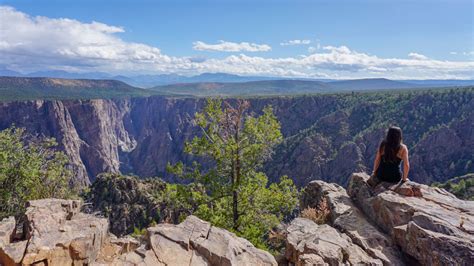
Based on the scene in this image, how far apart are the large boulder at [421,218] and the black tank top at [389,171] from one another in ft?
0.94

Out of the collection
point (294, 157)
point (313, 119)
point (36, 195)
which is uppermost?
point (36, 195)

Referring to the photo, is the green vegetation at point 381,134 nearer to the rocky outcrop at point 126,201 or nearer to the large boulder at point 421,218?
the rocky outcrop at point 126,201

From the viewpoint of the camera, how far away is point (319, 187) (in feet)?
54.0

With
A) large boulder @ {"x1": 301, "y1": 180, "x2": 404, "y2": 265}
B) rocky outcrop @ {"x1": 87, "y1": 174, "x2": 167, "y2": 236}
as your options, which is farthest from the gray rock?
rocky outcrop @ {"x1": 87, "y1": 174, "x2": 167, "y2": 236}

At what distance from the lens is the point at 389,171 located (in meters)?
14.0

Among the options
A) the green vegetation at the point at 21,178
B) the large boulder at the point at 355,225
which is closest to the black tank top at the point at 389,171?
the large boulder at the point at 355,225

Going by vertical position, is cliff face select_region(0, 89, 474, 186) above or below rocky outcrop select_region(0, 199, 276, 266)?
below

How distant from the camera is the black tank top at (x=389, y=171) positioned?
13843mm

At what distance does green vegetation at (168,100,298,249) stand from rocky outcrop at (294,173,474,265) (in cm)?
426

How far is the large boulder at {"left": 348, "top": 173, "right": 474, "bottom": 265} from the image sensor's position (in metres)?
9.83

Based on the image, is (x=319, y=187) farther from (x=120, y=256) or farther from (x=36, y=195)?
(x=36, y=195)

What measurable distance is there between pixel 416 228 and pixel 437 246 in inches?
30.3

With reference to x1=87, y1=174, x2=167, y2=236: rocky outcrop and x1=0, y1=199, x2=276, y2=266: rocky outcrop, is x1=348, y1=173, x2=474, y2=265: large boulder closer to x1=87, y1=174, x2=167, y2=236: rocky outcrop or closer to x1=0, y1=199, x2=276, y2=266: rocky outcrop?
x1=0, y1=199, x2=276, y2=266: rocky outcrop

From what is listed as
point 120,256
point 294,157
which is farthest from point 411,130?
point 120,256
